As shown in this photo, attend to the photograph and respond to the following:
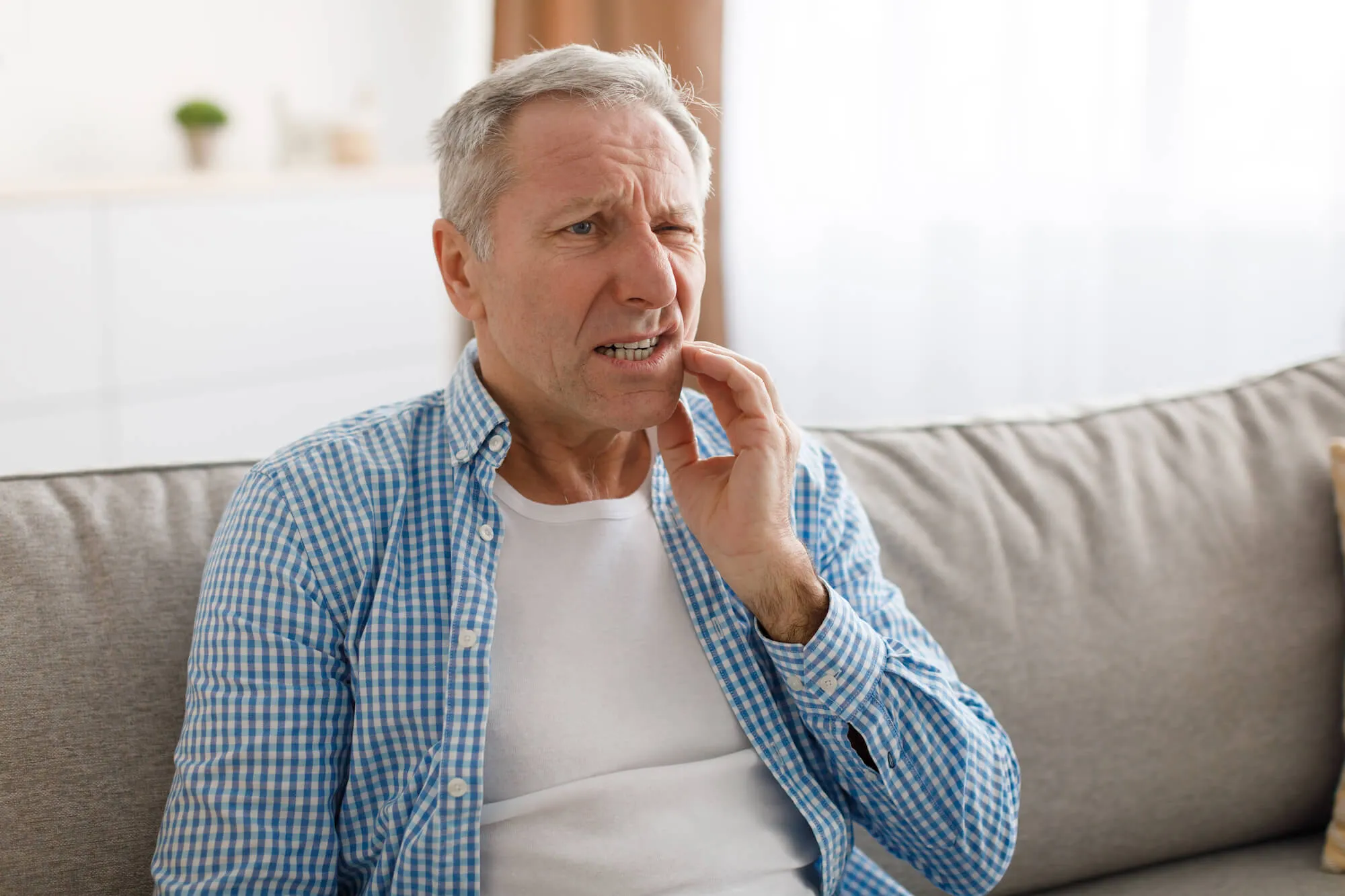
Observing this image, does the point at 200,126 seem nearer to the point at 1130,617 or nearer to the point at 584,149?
the point at 584,149

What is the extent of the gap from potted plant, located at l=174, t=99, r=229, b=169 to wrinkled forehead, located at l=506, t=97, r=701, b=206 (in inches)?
98.2

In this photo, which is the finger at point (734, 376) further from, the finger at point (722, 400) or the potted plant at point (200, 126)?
the potted plant at point (200, 126)

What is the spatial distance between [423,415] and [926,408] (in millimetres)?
2222

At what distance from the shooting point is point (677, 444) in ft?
4.47

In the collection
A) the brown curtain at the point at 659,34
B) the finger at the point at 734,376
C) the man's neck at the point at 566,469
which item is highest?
the brown curtain at the point at 659,34

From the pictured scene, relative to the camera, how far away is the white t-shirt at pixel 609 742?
1217 millimetres

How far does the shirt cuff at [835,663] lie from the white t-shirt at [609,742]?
3.5 inches

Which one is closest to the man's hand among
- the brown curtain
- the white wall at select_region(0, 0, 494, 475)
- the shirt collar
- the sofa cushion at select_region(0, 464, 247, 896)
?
the shirt collar

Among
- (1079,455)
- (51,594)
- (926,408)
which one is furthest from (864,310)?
(51,594)

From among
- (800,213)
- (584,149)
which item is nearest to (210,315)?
(800,213)

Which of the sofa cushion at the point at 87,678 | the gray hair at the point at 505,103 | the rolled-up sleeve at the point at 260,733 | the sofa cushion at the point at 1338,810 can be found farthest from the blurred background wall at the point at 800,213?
the rolled-up sleeve at the point at 260,733

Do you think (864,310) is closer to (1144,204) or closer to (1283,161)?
(1144,204)

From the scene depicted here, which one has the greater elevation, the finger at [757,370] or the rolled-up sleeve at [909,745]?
the finger at [757,370]

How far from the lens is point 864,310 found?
345 centimetres
